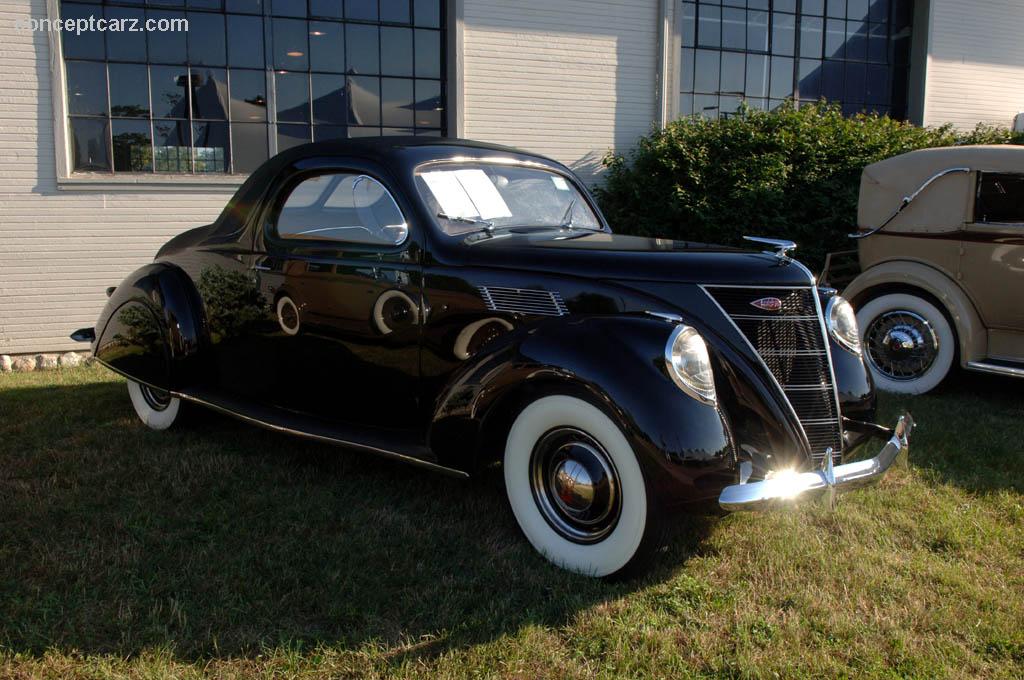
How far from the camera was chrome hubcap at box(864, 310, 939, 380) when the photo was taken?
5871 millimetres

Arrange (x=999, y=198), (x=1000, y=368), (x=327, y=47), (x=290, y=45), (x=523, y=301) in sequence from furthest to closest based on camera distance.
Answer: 1. (x=327, y=47)
2. (x=290, y=45)
3. (x=999, y=198)
4. (x=1000, y=368)
5. (x=523, y=301)

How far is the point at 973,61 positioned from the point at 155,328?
1110 cm

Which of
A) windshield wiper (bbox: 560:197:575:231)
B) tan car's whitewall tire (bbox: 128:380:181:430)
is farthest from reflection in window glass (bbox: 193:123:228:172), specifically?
windshield wiper (bbox: 560:197:575:231)

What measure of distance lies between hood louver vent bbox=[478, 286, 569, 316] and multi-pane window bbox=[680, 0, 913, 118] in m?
7.58

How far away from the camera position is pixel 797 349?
317cm

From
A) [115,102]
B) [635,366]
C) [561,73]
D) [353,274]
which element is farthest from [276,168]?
[561,73]

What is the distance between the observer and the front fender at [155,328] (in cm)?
435

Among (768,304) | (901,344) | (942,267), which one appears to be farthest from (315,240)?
(942,267)

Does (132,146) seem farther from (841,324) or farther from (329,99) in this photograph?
(841,324)

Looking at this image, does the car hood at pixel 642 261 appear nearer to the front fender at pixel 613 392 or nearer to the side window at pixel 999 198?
the front fender at pixel 613 392

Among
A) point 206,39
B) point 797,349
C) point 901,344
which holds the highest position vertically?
point 206,39

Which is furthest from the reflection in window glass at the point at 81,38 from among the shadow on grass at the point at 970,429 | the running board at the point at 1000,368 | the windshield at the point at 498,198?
the running board at the point at 1000,368

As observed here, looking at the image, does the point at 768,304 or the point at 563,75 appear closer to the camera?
the point at 768,304

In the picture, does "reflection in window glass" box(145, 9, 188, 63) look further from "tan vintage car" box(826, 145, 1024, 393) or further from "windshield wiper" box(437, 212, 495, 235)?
"tan vintage car" box(826, 145, 1024, 393)
